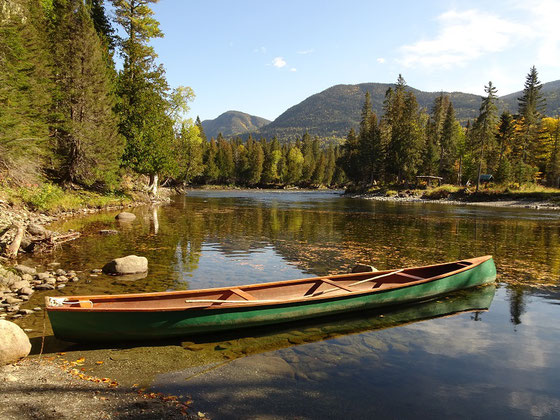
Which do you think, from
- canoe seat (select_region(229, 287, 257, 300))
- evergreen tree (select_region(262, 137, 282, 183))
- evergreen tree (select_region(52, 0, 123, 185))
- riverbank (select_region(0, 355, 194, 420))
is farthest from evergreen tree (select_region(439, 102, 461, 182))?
riverbank (select_region(0, 355, 194, 420))

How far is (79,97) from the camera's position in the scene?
105 feet

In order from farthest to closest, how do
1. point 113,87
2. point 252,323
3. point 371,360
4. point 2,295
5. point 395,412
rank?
point 113,87 → point 2,295 → point 252,323 → point 371,360 → point 395,412

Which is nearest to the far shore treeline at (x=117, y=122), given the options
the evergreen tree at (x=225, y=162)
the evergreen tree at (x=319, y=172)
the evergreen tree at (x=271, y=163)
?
the evergreen tree at (x=225, y=162)

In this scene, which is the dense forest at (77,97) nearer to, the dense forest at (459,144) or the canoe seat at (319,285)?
the canoe seat at (319,285)

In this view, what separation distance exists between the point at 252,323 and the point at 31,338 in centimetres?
488

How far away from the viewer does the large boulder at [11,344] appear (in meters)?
6.21

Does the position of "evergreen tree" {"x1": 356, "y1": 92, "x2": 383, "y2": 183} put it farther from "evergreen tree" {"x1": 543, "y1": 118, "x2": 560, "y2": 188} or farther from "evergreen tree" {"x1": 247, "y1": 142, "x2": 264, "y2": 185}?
"evergreen tree" {"x1": 247, "y1": 142, "x2": 264, "y2": 185}

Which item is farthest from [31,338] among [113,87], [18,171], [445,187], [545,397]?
[445,187]

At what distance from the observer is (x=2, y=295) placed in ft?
31.6

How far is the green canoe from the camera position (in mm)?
6918

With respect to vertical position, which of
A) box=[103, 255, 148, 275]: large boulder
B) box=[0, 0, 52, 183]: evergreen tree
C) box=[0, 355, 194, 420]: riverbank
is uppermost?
box=[0, 0, 52, 183]: evergreen tree

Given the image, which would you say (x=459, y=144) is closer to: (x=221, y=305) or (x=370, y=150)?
(x=370, y=150)

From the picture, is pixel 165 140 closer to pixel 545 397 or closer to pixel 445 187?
pixel 545 397

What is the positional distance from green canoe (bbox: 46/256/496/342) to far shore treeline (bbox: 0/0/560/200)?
1854 centimetres
